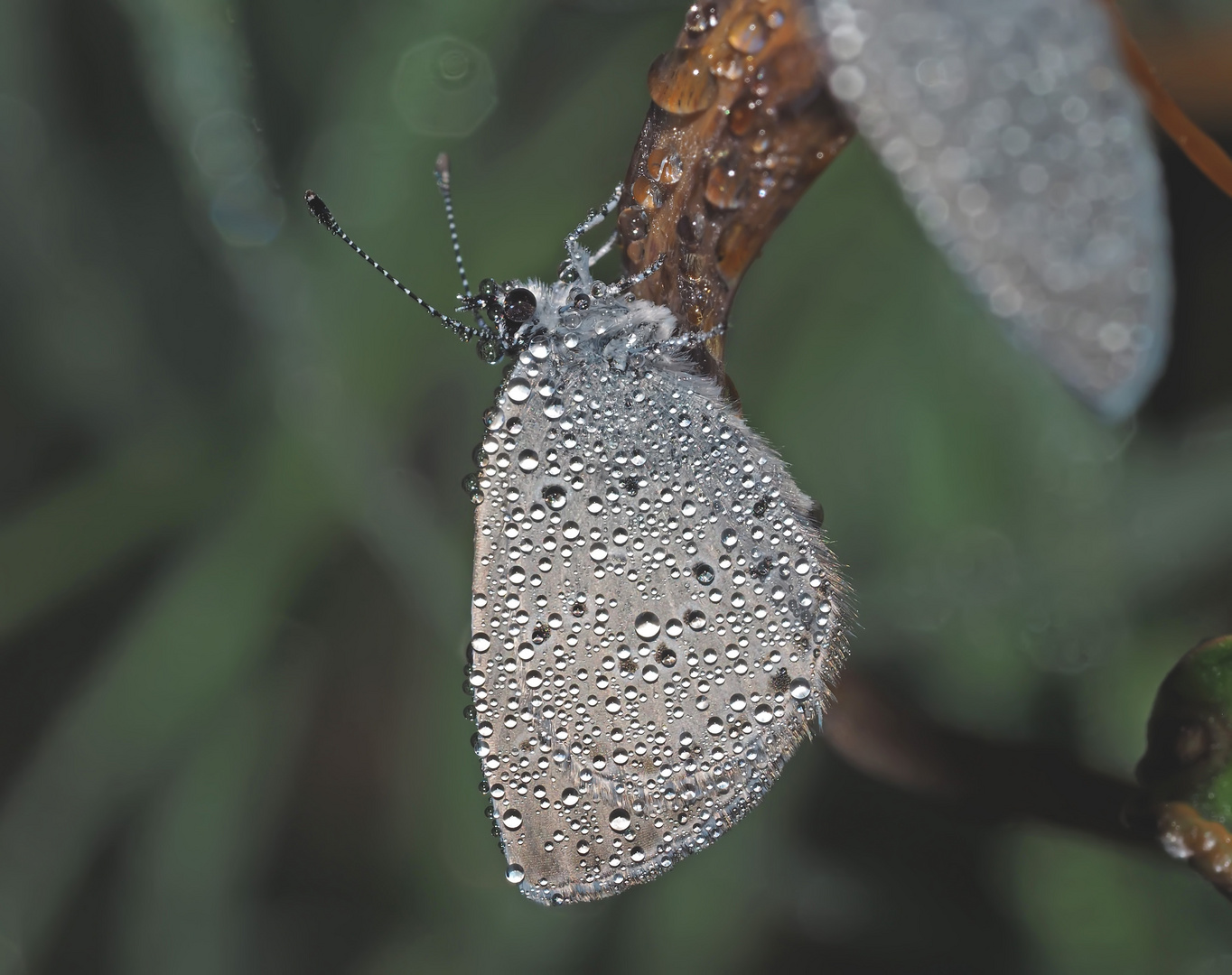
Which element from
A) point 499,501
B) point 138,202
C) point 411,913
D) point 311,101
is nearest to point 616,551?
point 499,501

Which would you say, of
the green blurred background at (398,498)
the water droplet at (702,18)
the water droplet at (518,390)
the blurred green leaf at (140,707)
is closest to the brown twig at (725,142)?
the water droplet at (702,18)

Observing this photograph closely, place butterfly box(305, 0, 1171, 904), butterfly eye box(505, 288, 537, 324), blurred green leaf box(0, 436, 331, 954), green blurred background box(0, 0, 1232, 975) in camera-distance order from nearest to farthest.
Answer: butterfly box(305, 0, 1171, 904) < butterfly eye box(505, 288, 537, 324) < green blurred background box(0, 0, 1232, 975) < blurred green leaf box(0, 436, 331, 954)

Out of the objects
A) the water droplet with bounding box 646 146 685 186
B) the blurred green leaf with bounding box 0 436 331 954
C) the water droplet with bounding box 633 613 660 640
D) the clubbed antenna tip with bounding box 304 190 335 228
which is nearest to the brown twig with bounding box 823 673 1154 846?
the water droplet with bounding box 633 613 660 640

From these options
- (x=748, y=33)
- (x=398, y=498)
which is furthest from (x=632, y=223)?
(x=398, y=498)

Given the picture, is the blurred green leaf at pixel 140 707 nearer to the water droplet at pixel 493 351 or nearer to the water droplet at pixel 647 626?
the water droplet at pixel 493 351

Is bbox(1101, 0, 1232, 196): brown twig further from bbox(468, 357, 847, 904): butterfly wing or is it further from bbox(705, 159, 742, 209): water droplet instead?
bbox(468, 357, 847, 904): butterfly wing

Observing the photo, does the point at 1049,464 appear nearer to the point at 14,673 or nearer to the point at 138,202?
the point at 138,202
